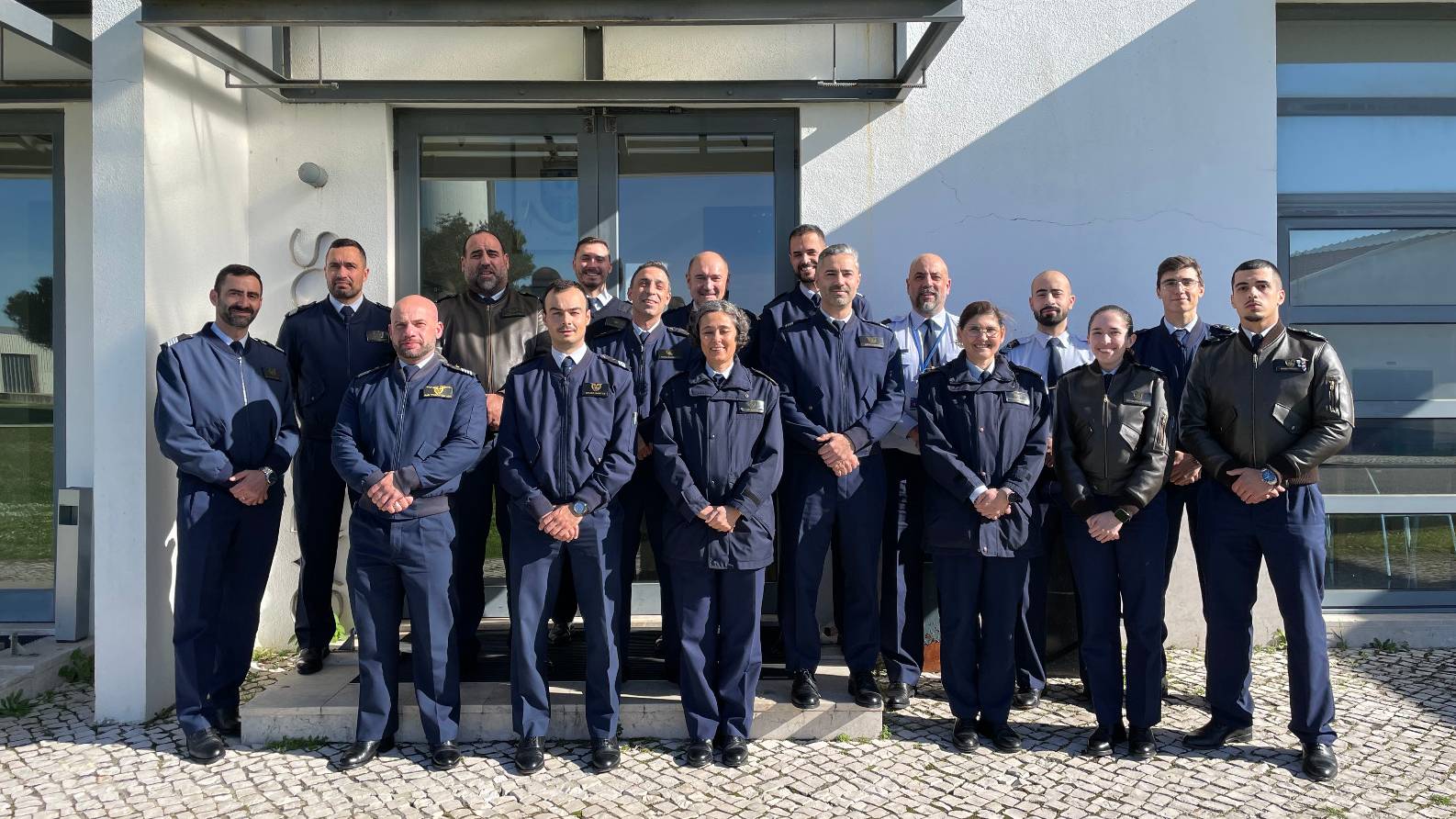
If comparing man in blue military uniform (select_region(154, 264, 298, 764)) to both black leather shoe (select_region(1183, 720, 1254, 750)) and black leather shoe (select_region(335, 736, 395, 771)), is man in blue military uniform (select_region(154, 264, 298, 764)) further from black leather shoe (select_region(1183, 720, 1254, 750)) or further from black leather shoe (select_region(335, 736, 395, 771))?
black leather shoe (select_region(1183, 720, 1254, 750))

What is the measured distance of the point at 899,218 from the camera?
5.75m

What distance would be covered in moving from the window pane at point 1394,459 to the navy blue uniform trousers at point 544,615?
4.73 meters

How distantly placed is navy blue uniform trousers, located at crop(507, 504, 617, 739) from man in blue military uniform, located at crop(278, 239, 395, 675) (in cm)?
133

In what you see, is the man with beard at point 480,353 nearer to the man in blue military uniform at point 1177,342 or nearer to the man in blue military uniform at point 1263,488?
the man in blue military uniform at point 1177,342

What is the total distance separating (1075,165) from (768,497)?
3185 mm

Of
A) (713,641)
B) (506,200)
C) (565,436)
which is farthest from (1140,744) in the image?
(506,200)

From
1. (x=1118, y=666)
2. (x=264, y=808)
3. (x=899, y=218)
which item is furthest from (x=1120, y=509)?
(x=264, y=808)

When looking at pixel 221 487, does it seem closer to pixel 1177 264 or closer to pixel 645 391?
pixel 645 391

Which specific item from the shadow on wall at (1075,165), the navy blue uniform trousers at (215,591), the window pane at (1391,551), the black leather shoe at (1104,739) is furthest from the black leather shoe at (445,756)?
the window pane at (1391,551)

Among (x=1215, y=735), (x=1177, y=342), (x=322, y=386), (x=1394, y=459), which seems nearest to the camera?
(x=1215, y=735)

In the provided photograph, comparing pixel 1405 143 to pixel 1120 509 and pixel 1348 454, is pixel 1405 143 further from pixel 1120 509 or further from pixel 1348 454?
pixel 1120 509

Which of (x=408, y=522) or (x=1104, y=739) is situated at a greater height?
(x=408, y=522)

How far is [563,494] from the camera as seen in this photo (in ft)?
12.9

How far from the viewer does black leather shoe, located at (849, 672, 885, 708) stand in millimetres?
4293
